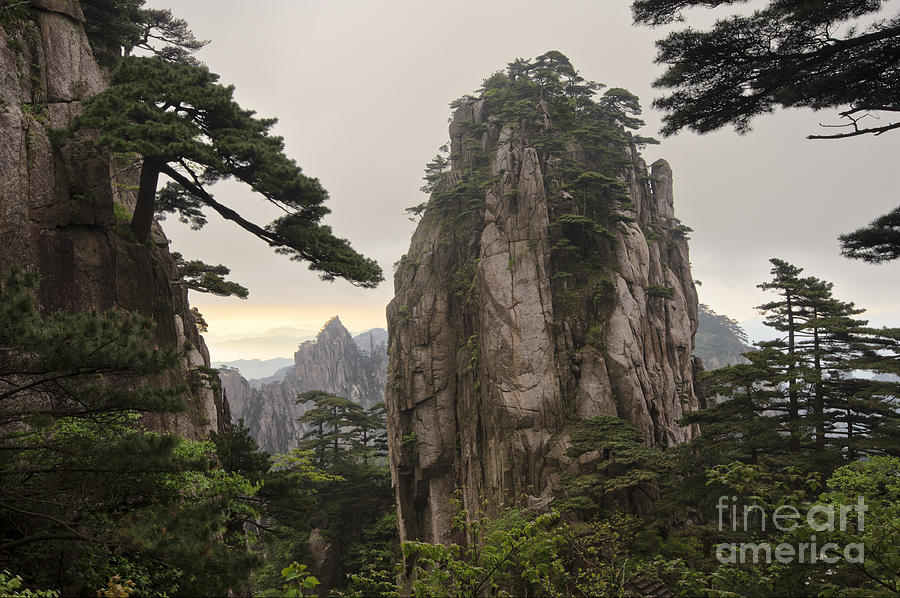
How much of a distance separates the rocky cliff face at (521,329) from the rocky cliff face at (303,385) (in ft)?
144

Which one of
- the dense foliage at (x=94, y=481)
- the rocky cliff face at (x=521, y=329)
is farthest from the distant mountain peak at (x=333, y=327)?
the dense foliage at (x=94, y=481)

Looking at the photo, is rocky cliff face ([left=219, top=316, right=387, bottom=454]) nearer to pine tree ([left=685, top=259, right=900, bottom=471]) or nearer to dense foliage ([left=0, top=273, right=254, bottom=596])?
pine tree ([left=685, top=259, right=900, bottom=471])

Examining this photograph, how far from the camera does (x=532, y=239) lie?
25.9 m

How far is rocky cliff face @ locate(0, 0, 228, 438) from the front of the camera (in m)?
8.45

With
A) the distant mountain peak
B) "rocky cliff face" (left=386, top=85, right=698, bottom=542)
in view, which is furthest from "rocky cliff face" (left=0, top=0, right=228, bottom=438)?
the distant mountain peak

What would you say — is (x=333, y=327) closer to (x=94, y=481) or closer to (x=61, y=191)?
(x=61, y=191)

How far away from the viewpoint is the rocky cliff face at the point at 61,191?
332 inches

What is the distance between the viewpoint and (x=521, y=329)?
2439 centimetres

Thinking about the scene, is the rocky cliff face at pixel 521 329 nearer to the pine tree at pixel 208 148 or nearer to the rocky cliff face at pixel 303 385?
the pine tree at pixel 208 148

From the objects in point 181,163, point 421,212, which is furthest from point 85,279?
point 421,212

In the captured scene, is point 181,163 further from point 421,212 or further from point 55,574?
point 421,212

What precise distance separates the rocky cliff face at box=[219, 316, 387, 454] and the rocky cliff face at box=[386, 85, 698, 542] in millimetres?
43959

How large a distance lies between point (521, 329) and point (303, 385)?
225ft

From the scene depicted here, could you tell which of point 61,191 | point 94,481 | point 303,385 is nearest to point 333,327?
point 303,385
